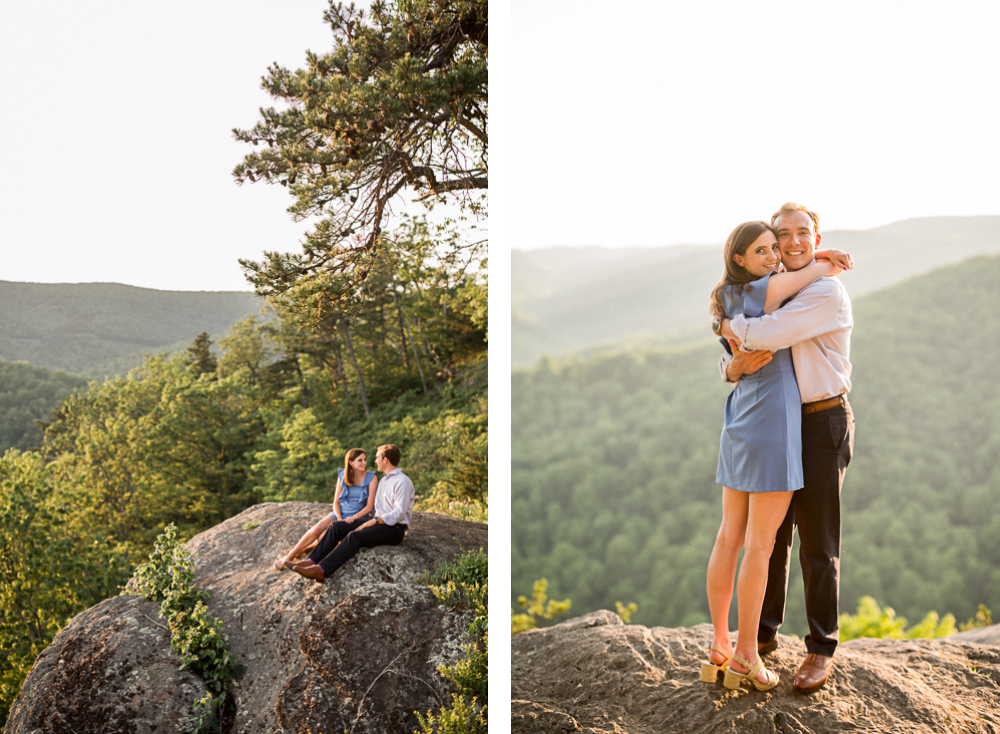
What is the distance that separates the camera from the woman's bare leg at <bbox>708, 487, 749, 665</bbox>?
9.25ft

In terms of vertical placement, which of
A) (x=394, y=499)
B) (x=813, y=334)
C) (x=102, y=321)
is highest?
(x=102, y=321)

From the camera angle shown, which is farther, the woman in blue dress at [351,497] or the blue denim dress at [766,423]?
the woman in blue dress at [351,497]

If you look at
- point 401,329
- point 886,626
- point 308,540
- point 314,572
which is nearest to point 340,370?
point 401,329

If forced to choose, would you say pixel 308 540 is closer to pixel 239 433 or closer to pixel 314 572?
pixel 314 572

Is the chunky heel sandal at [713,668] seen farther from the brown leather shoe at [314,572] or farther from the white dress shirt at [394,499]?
the brown leather shoe at [314,572]

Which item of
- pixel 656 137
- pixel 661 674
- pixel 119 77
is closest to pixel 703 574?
pixel 661 674

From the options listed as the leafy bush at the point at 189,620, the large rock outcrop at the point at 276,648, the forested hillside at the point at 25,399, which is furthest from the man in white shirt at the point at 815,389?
the forested hillside at the point at 25,399

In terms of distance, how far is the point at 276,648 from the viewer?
2.97 meters

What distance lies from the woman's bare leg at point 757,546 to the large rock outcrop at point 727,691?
23 cm

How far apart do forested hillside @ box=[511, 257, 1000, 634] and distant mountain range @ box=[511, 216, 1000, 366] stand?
176 millimetres

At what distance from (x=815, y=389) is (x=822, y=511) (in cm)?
57

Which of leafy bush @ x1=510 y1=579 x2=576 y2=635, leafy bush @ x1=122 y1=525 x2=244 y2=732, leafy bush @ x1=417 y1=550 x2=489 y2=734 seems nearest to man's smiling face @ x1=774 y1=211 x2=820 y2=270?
leafy bush @ x1=417 y1=550 x2=489 y2=734

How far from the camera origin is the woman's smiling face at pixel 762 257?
2.68m

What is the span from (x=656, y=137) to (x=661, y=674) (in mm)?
4159
